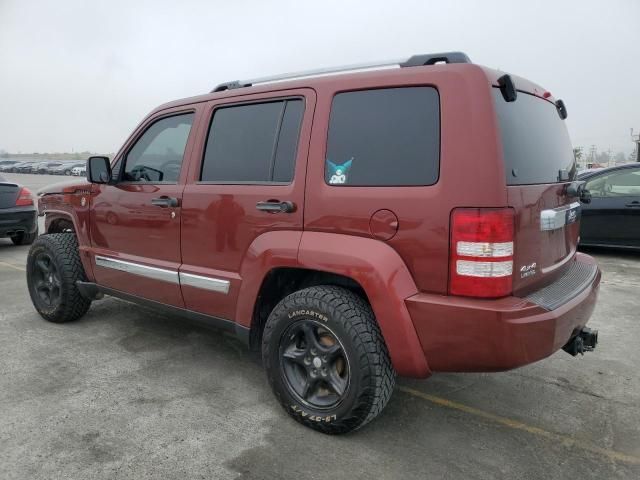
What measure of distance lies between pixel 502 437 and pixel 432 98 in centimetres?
181

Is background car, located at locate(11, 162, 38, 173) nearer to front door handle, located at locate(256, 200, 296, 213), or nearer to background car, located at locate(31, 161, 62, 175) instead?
background car, located at locate(31, 161, 62, 175)

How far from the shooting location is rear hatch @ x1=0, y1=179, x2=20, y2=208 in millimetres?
8164

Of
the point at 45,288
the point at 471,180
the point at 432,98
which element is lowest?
the point at 45,288

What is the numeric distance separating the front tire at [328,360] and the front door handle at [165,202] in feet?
3.55

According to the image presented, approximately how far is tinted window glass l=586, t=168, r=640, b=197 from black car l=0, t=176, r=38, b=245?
28.9 ft

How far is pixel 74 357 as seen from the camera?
12.4ft

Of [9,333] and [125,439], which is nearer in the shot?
[125,439]

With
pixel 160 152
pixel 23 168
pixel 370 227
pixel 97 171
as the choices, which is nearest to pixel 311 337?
pixel 370 227

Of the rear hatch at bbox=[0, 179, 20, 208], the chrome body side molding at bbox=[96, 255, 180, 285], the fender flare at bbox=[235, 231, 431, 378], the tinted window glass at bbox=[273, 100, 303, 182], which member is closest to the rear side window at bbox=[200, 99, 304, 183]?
the tinted window glass at bbox=[273, 100, 303, 182]

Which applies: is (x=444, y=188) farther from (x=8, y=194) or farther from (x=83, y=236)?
(x=8, y=194)

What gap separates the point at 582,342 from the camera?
280 centimetres

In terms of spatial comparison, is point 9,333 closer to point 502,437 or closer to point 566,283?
point 502,437

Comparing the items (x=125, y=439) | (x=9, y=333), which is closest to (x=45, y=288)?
(x=9, y=333)

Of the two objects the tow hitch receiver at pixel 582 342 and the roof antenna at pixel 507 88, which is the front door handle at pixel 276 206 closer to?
the roof antenna at pixel 507 88
